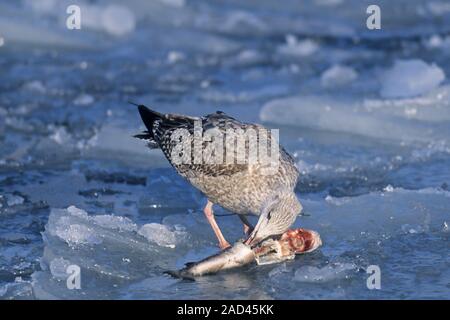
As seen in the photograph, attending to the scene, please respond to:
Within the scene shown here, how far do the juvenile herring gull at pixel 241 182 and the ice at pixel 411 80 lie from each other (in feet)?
10.7

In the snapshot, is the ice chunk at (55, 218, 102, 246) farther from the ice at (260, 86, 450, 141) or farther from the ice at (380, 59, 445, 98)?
the ice at (380, 59, 445, 98)

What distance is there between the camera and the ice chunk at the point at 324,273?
481 centimetres

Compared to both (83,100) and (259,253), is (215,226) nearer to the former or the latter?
(259,253)

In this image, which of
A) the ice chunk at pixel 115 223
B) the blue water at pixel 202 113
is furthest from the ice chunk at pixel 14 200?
the ice chunk at pixel 115 223

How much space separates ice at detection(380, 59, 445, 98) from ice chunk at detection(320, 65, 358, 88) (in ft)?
2.06

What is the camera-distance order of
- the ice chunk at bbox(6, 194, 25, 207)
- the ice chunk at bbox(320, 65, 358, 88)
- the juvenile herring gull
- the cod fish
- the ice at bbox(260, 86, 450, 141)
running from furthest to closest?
the ice chunk at bbox(320, 65, 358, 88)
the ice at bbox(260, 86, 450, 141)
the ice chunk at bbox(6, 194, 25, 207)
the juvenile herring gull
the cod fish

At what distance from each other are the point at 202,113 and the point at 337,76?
1837 mm

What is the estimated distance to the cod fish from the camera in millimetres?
4836

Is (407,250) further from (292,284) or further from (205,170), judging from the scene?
(205,170)

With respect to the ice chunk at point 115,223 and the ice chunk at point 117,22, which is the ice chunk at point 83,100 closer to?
the ice chunk at point 117,22

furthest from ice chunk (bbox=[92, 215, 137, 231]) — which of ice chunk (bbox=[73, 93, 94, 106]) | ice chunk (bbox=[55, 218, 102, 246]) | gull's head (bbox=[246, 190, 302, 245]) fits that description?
ice chunk (bbox=[73, 93, 94, 106])

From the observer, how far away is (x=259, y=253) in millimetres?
5047
